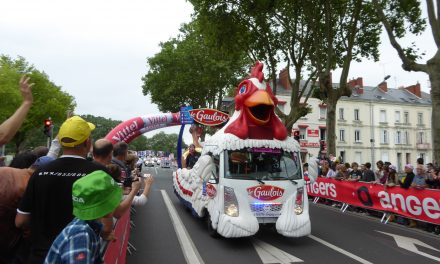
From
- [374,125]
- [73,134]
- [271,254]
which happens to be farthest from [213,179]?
[374,125]

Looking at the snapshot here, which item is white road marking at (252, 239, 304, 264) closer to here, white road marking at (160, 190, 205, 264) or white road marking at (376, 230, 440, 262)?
white road marking at (160, 190, 205, 264)

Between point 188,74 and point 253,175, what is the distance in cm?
3321

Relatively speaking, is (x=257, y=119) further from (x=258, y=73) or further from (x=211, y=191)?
(x=211, y=191)

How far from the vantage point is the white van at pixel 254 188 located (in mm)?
7402

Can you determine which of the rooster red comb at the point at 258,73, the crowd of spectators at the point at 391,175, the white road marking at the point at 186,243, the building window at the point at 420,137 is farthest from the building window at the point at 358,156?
the rooster red comb at the point at 258,73

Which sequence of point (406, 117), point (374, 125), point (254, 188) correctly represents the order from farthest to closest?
point (406, 117) < point (374, 125) < point (254, 188)

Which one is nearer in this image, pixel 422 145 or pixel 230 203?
pixel 230 203

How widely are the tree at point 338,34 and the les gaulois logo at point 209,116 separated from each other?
8084 millimetres

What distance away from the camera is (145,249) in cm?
739

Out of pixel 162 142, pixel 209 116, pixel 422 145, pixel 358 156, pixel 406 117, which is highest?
pixel 406 117

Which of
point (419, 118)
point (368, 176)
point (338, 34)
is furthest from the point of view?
point (419, 118)

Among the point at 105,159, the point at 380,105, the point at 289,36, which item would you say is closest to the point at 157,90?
the point at 289,36

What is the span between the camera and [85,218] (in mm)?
2391

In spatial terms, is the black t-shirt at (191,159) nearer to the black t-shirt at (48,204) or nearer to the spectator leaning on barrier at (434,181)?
the spectator leaning on barrier at (434,181)
